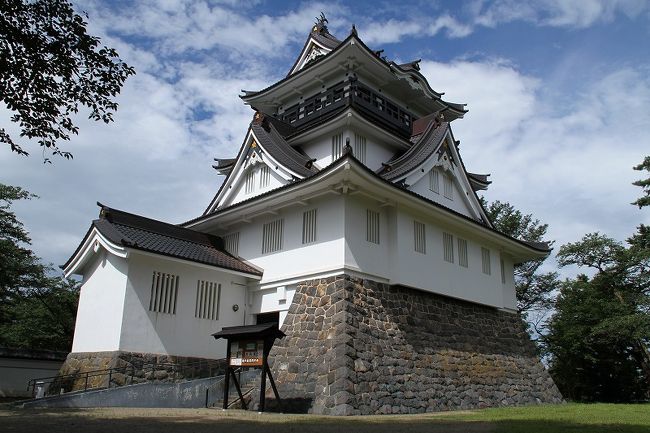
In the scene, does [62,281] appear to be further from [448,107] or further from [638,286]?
[638,286]

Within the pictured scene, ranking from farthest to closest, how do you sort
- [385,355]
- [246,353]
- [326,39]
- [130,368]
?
[326,39], [385,355], [130,368], [246,353]

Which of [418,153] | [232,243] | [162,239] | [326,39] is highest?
[326,39]

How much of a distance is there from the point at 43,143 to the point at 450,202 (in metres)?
15.0

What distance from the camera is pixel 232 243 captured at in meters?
19.2

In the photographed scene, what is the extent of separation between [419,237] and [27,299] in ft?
69.4

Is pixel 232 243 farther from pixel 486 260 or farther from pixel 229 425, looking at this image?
pixel 229 425

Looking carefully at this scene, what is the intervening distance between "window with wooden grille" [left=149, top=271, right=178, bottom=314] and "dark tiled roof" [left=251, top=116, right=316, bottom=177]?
5267mm

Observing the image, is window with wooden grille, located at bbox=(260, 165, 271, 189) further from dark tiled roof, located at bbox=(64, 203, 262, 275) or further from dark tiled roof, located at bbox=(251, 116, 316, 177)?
dark tiled roof, located at bbox=(64, 203, 262, 275)

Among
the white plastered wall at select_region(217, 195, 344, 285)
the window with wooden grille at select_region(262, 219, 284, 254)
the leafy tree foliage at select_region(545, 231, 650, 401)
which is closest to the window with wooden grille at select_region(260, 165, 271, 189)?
the white plastered wall at select_region(217, 195, 344, 285)

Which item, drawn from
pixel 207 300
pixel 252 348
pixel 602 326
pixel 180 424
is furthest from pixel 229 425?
pixel 602 326

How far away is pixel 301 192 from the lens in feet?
52.2

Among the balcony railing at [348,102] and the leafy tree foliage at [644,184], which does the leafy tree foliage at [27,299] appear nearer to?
the balcony railing at [348,102]

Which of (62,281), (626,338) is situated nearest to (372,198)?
(626,338)

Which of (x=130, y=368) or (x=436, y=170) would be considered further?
(x=436, y=170)
